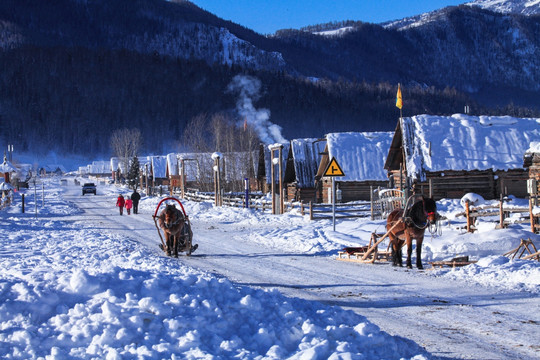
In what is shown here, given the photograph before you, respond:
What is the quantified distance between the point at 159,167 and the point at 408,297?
7527 cm

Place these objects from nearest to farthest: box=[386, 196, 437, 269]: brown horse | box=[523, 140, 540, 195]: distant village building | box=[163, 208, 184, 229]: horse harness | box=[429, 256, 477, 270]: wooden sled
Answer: box=[429, 256, 477, 270]: wooden sled, box=[386, 196, 437, 269]: brown horse, box=[163, 208, 184, 229]: horse harness, box=[523, 140, 540, 195]: distant village building

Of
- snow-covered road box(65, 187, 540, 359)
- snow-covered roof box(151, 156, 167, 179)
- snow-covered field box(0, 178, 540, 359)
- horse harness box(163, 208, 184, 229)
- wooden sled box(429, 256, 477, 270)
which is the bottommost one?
snow-covered road box(65, 187, 540, 359)

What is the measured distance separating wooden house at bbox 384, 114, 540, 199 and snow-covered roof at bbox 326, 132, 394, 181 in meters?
2.47

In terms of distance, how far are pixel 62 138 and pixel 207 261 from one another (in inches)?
7802

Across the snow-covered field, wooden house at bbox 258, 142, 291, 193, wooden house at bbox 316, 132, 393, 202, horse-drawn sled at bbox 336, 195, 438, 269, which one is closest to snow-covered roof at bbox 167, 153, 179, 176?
wooden house at bbox 258, 142, 291, 193

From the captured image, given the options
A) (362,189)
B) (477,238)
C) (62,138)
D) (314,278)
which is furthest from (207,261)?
(62,138)

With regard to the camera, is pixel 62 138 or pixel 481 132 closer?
pixel 481 132

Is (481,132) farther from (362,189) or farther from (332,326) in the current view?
(332,326)

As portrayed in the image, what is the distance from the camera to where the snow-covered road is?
6.79 meters

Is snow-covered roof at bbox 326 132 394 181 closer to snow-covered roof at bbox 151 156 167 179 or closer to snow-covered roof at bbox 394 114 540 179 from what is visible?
snow-covered roof at bbox 394 114 540 179

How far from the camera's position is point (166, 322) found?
20.2ft

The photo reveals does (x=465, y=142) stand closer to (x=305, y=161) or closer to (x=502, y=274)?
(x=305, y=161)

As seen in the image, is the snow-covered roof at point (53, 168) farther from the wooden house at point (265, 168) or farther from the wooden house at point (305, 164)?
the wooden house at point (305, 164)

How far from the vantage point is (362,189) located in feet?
126
